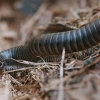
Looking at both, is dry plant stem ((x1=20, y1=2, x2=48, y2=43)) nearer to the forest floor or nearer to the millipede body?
the forest floor

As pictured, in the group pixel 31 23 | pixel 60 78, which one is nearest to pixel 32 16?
pixel 31 23

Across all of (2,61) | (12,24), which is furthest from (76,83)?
(12,24)

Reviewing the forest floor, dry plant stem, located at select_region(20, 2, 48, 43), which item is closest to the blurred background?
dry plant stem, located at select_region(20, 2, 48, 43)

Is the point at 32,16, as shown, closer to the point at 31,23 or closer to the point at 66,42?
the point at 31,23

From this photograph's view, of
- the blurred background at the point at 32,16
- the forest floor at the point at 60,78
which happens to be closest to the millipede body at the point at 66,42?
the forest floor at the point at 60,78

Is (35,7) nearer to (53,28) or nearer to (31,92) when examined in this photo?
(53,28)

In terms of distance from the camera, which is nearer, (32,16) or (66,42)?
(66,42)
